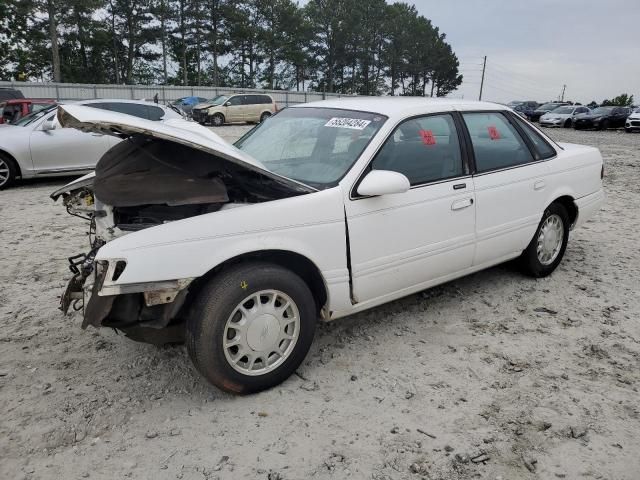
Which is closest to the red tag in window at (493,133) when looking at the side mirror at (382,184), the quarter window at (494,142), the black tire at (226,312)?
the quarter window at (494,142)

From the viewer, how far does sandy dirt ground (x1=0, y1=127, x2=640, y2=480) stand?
2.38 meters

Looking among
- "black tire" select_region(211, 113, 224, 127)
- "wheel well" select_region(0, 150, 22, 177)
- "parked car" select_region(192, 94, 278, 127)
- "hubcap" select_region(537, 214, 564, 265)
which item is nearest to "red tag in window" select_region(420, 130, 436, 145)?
"hubcap" select_region(537, 214, 564, 265)

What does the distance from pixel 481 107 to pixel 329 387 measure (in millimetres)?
2567

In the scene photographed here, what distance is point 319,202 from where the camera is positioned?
115 inches

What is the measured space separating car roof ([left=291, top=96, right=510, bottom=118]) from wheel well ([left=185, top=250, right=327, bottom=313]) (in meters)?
1.20

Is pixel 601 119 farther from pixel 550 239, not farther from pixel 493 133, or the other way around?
pixel 493 133

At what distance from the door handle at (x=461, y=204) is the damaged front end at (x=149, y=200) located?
3.86 ft

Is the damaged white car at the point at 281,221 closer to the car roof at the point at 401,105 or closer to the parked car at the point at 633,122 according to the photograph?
the car roof at the point at 401,105

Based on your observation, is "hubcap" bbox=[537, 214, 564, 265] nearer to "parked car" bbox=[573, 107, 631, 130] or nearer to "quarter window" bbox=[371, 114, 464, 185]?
"quarter window" bbox=[371, 114, 464, 185]

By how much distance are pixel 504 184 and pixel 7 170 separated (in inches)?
312

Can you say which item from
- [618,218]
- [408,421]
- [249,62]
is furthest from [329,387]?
[249,62]

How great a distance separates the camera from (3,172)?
328 inches

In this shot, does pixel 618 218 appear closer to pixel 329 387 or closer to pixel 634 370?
pixel 634 370

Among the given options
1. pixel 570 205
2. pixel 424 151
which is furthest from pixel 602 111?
pixel 424 151
